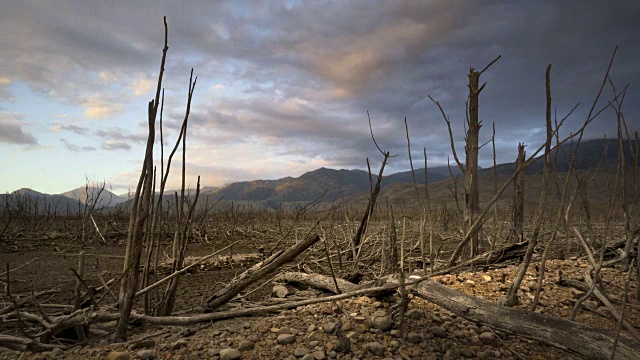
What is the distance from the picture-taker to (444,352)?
1985 mm

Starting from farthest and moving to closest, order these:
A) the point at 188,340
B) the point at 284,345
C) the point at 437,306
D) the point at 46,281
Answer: the point at 46,281 < the point at 437,306 < the point at 188,340 < the point at 284,345

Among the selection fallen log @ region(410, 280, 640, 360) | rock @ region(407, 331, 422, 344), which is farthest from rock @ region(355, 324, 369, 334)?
fallen log @ region(410, 280, 640, 360)

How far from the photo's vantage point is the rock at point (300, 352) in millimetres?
1885

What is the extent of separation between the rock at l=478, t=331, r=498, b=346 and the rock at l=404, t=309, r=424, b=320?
36cm

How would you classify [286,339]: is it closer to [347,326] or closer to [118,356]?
[347,326]

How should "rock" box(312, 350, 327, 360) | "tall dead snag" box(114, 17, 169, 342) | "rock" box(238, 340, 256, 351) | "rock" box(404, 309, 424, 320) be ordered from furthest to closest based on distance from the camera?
"rock" box(404, 309, 424, 320)
"tall dead snag" box(114, 17, 169, 342)
"rock" box(238, 340, 256, 351)
"rock" box(312, 350, 327, 360)

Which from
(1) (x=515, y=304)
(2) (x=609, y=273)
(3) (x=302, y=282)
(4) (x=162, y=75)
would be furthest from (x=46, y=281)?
(2) (x=609, y=273)

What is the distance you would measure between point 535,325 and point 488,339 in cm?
28

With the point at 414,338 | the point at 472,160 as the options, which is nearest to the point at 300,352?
the point at 414,338

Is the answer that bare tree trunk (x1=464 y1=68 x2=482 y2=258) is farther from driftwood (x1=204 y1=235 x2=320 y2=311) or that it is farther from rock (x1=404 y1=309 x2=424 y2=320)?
driftwood (x1=204 y1=235 x2=320 y2=311)

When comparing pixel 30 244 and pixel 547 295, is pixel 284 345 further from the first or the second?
pixel 30 244

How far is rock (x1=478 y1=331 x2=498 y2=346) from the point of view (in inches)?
82.1

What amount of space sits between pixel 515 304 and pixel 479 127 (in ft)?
7.12

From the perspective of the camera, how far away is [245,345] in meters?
1.97
